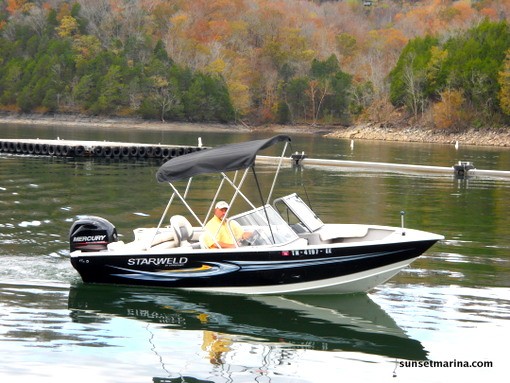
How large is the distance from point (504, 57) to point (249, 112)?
55.3m

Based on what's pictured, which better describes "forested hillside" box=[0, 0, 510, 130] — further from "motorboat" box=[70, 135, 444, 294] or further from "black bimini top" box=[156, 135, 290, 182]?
"black bimini top" box=[156, 135, 290, 182]

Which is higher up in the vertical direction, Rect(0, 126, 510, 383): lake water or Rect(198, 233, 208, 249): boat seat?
Rect(198, 233, 208, 249): boat seat

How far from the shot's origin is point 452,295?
20.6 meters

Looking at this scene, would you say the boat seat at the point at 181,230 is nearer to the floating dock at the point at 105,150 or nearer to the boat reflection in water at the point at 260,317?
the boat reflection in water at the point at 260,317

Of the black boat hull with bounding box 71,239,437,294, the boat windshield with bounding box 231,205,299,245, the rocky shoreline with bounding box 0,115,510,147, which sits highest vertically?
the boat windshield with bounding box 231,205,299,245

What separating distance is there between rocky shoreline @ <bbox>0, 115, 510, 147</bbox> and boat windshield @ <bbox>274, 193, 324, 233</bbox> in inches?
3461

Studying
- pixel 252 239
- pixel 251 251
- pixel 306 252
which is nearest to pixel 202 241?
pixel 252 239

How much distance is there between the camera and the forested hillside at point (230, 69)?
121812 millimetres

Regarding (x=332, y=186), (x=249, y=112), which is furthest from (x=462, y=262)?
(x=249, y=112)

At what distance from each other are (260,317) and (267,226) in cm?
201

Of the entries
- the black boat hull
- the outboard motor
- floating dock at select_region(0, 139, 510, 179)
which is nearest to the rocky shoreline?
floating dock at select_region(0, 139, 510, 179)

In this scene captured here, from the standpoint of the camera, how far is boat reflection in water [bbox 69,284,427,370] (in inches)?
676

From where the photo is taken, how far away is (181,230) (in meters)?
20.3

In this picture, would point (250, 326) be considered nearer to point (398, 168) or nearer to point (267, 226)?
point (267, 226)
